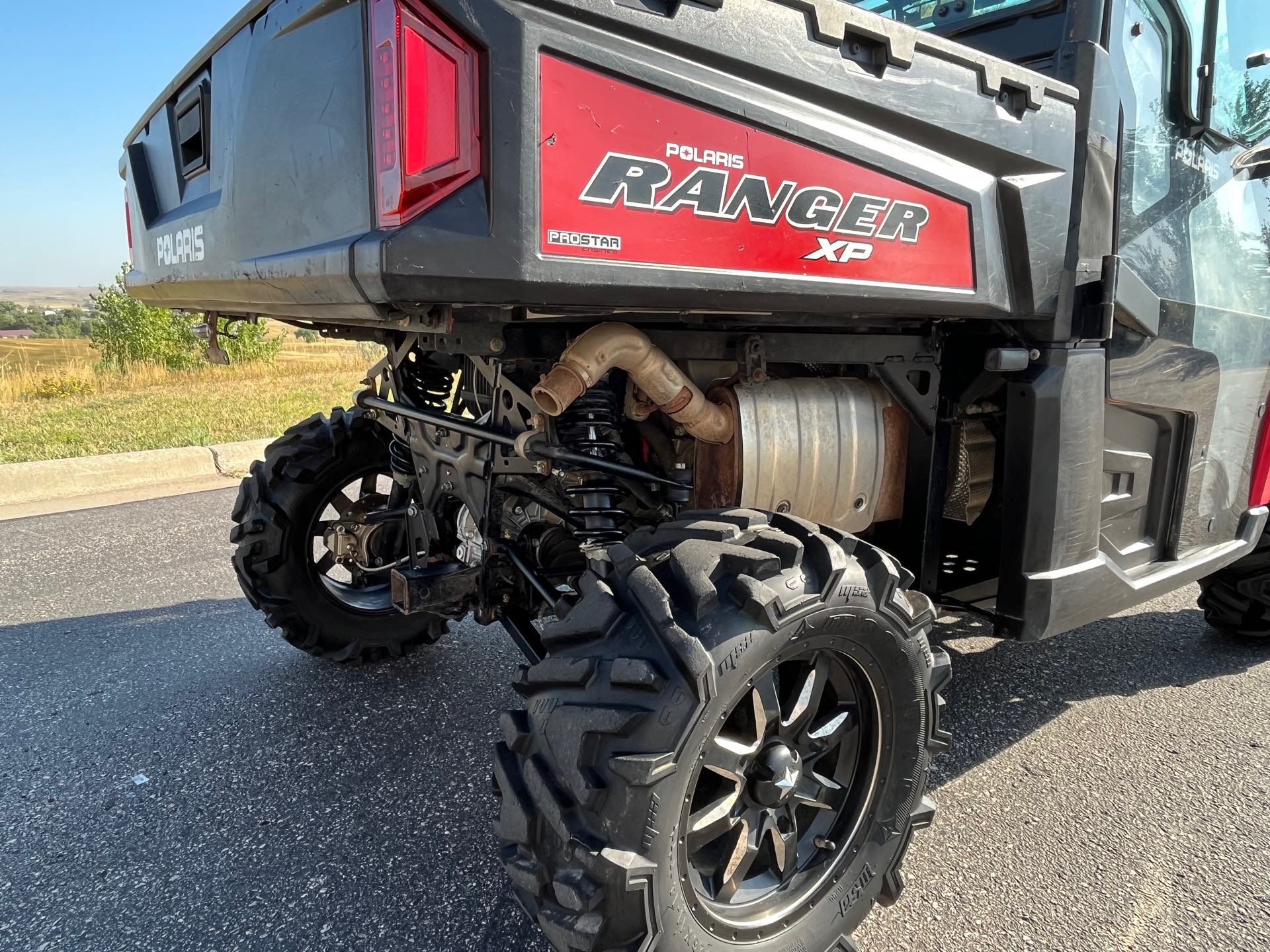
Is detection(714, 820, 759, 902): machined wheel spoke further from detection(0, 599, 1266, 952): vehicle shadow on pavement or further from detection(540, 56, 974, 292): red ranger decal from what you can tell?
detection(540, 56, 974, 292): red ranger decal

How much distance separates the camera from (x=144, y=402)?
1025 centimetres

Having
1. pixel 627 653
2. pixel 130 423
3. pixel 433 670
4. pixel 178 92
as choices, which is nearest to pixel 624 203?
pixel 627 653

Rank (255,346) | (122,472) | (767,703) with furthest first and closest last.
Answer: (255,346)
(122,472)
(767,703)

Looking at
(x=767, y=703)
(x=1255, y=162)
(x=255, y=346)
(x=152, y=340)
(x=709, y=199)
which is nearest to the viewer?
(x=709, y=199)

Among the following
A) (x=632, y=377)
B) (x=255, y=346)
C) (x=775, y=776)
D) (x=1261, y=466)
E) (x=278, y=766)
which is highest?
(x=632, y=377)

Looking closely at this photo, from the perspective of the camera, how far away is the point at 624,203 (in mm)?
1590

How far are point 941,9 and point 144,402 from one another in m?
10.1

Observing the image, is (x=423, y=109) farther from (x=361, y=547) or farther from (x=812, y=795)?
(x=361, y=547)

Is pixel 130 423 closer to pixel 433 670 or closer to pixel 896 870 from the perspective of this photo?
pixel 433 670

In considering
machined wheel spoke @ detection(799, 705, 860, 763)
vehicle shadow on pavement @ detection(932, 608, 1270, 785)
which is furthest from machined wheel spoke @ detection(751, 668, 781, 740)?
vehicle shadow on pavement @ detection(932, 608, 1270, 785)

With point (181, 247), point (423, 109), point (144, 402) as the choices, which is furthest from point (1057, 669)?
point (144, 402)

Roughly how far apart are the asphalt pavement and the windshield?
2.21 meters

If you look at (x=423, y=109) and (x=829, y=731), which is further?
(x=829, y=731)

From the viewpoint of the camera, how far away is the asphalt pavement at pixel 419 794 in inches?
86.1
